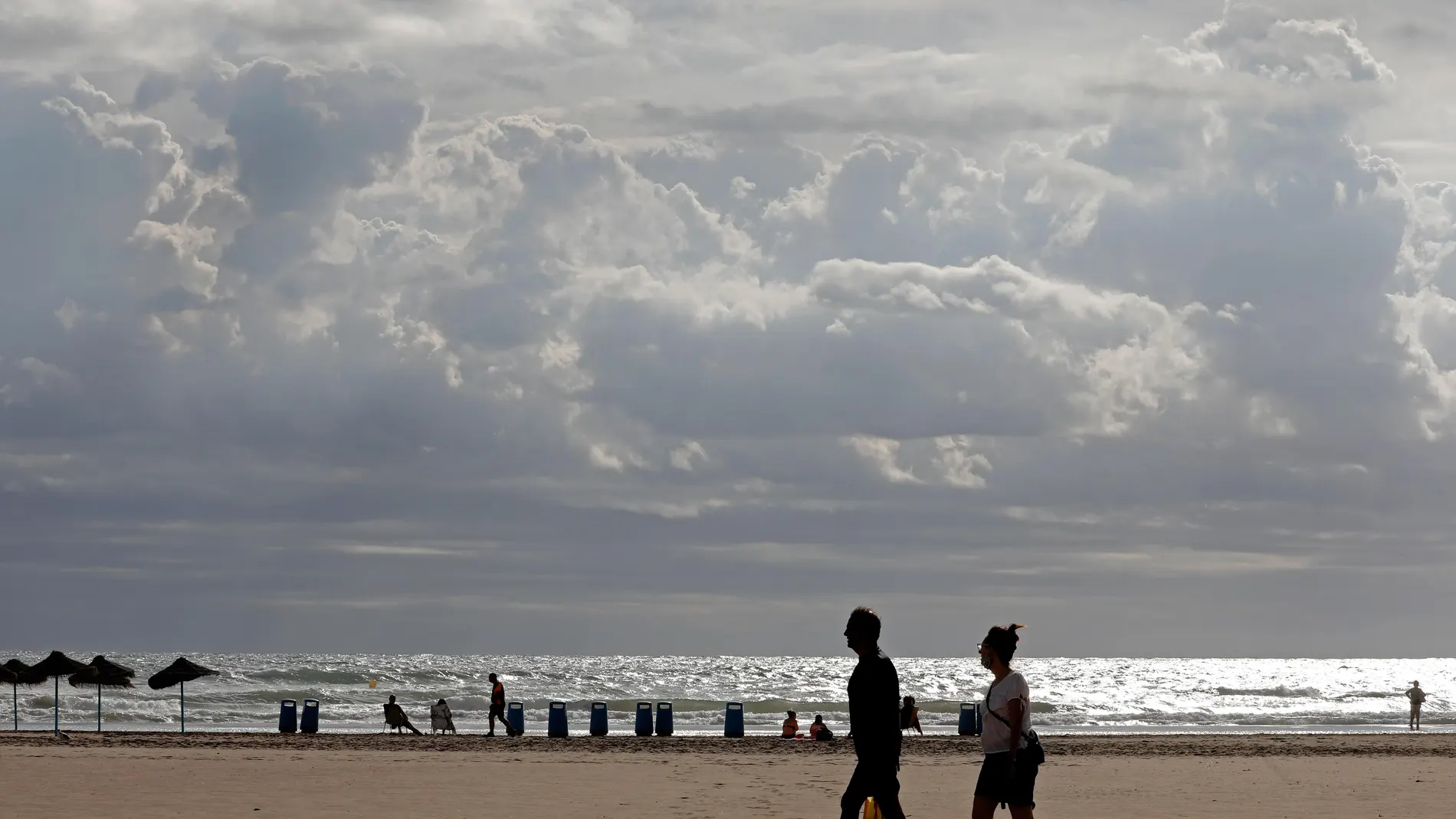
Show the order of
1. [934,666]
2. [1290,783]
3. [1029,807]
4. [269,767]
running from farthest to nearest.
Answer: [934,666] < [269,767] < [1290,783] < [1029,807]

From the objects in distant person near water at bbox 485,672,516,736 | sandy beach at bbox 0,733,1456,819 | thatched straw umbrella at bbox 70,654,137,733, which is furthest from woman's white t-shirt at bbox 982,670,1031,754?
thatched straw umbrella at bbox 70,654,137,733

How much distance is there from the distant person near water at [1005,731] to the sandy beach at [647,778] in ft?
18.8

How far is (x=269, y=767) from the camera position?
20094mm

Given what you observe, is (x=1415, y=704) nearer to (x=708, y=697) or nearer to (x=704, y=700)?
(x=704, y=700)

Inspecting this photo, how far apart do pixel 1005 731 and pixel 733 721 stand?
848 inches

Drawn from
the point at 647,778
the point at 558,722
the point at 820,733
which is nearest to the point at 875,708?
the point at 647,778

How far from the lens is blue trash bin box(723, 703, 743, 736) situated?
29781 mm

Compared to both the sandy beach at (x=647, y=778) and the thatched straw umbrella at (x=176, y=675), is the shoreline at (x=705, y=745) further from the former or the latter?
the thatched straw umbrella at (x=176, y=675)

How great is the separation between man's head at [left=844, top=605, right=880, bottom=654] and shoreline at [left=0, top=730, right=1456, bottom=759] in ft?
52.7

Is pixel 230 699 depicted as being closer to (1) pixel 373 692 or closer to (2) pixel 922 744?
(1) pixel 373 692

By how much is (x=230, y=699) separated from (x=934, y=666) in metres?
89.0

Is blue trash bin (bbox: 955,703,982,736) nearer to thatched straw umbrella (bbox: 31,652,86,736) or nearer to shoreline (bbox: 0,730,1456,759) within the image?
shoreline (bbox: 0,730,1456,759)

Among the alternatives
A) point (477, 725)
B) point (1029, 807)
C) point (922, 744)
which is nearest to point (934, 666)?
point (477, 725)

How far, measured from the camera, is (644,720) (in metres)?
29.8
